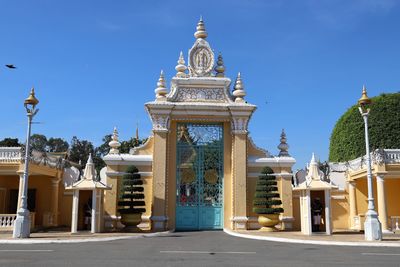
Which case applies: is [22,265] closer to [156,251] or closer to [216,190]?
[156,251]

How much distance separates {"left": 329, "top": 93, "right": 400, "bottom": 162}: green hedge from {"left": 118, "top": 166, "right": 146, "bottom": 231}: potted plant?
646 inches

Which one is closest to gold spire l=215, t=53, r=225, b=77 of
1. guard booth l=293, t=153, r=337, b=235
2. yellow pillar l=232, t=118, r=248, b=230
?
yellow pillar l=232, t=118, r=248, b=230

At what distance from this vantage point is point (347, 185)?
22828 millimetres

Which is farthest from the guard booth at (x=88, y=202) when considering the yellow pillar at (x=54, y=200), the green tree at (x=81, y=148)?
the green tree at (x=81, y=148)

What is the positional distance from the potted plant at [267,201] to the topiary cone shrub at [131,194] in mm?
4827

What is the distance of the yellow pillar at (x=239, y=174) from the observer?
19.3 meters

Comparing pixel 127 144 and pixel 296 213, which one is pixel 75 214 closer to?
pixel 296 213

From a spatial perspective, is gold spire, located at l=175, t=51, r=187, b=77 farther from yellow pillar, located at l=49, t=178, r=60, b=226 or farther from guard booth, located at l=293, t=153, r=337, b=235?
yellow pillar, located at l=49, t=178, r=60, b=226

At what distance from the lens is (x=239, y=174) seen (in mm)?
19734

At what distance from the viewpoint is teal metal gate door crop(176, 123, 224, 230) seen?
19797 mm

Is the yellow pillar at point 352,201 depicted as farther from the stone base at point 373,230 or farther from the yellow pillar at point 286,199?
the stone base at point 373,230

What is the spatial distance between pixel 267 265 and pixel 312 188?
900 cm

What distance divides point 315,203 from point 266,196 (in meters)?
1.99

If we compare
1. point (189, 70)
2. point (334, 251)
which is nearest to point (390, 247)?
point (334, 251)
